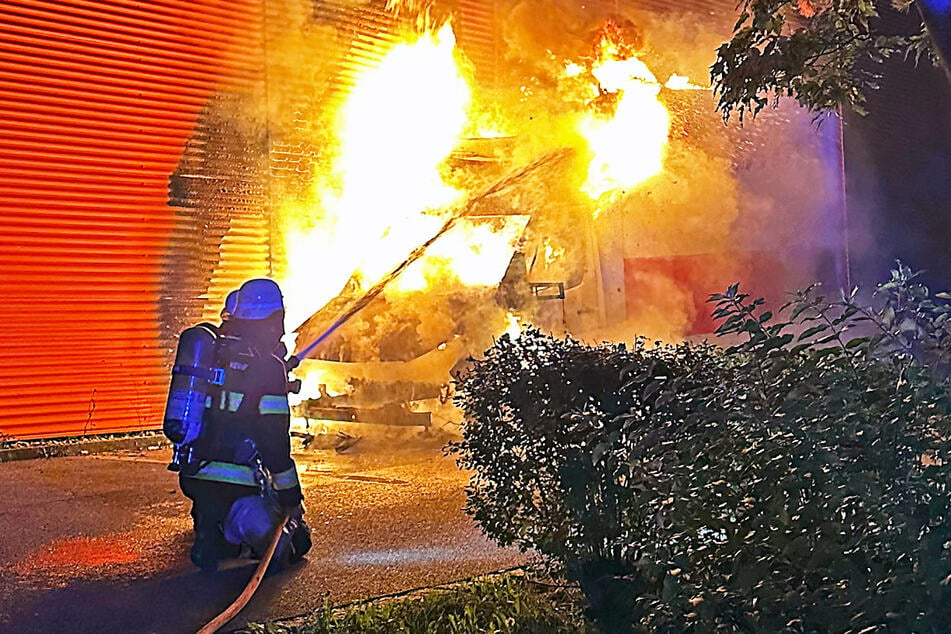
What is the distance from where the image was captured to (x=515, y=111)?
13766 millimetres

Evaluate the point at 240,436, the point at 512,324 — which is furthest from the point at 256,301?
the point at 512,324

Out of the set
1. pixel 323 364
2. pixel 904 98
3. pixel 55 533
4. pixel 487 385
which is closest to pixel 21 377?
pixel 323 364

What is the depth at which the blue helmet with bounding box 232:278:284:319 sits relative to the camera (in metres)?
5.50

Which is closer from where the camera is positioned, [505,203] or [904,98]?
[505,203]

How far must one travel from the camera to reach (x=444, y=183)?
506 inches

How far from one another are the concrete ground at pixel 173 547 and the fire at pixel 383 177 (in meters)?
3.51

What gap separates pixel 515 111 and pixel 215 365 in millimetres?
9234

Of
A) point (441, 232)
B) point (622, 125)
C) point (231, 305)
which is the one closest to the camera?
point (231, 305)

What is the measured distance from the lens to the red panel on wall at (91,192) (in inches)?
388

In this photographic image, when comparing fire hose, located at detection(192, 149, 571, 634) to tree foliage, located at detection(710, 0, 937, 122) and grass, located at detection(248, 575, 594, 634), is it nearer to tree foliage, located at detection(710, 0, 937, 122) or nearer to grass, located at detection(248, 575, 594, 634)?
grass, located at detection(248, 575, 594, 634)

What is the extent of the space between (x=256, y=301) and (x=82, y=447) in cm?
564

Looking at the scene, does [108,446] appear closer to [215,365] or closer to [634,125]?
[215,365]

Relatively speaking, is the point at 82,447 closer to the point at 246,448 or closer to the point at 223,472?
the point at 223,472

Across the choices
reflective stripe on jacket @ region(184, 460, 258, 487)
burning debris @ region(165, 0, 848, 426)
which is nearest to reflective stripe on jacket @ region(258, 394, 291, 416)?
reflective stripe on jacket @ region(184, 460, 258, 487)
